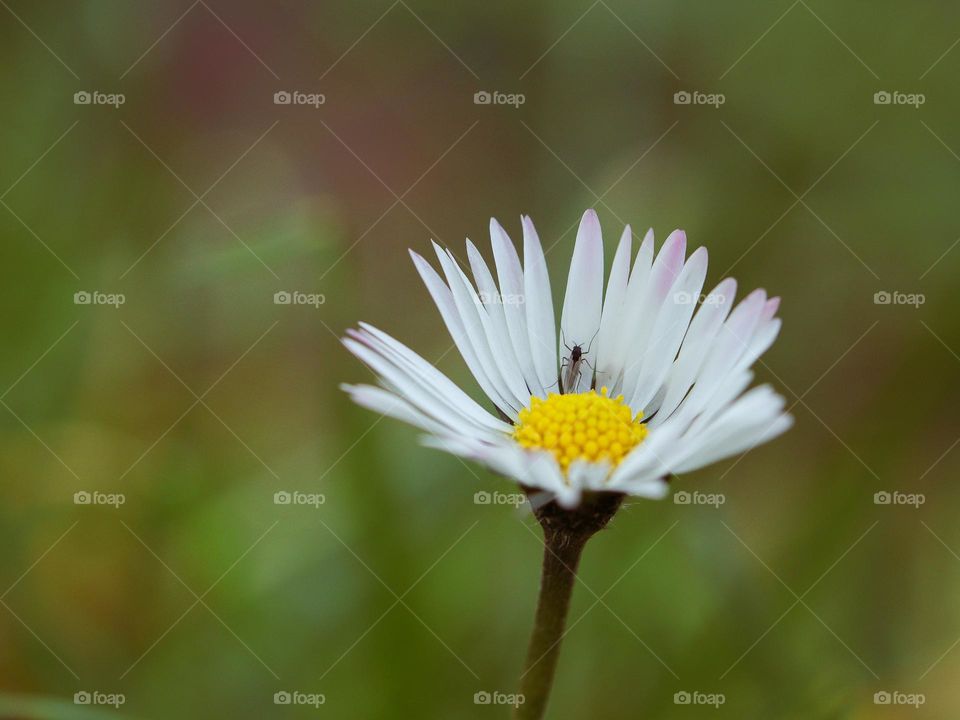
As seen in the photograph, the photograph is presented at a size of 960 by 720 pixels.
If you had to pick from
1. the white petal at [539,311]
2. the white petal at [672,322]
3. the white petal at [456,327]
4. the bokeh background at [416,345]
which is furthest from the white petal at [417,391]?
the bokeh background at [416,345]

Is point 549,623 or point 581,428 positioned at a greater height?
point 581,428

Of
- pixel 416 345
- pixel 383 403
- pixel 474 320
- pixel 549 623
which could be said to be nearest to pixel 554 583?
pixel 549 623

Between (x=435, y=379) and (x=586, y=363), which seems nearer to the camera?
(x=435, y=379)

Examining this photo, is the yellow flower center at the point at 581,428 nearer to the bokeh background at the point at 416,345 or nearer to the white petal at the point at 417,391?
the white petal at the point at 417,391

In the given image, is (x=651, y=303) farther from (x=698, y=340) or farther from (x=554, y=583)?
(x=554, y=583)

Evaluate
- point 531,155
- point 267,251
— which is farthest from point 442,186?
point 267,251

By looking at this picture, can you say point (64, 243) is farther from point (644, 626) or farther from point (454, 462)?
point (644, 626)
